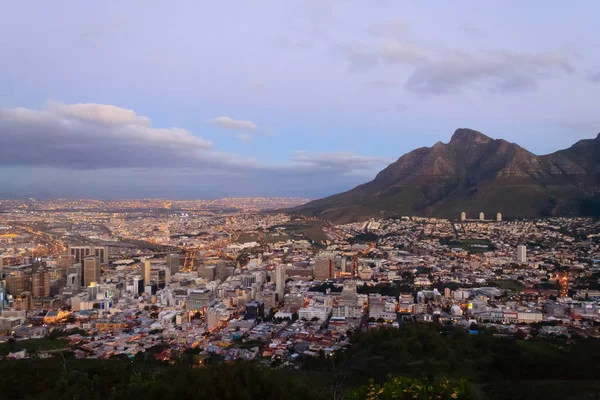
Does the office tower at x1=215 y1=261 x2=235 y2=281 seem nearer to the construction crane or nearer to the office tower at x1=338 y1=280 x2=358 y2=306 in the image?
the office tower at x1=338 y1=280 x2=358 y2=306

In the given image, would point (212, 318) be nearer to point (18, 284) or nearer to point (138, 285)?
point (138, 285)

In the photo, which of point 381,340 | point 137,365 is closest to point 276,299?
point 381,340

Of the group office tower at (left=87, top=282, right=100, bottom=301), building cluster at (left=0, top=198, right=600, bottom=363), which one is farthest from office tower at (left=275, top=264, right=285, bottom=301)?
office tower at (left=87, top=282, right=100, bottom=301)

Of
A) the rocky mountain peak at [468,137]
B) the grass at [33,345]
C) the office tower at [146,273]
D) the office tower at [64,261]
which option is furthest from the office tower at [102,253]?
the rocky mountain peak at [468,137]

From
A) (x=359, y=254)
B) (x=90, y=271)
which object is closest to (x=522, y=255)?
(x=359, y=254)

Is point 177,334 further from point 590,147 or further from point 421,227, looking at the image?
point 590,147

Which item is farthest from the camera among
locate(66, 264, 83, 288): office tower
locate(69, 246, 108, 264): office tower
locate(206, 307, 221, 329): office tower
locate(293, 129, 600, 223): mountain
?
locate(293, 129, 600, 223): mountain

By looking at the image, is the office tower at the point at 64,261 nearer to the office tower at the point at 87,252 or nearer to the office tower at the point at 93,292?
the office tower at the point at 87,252
